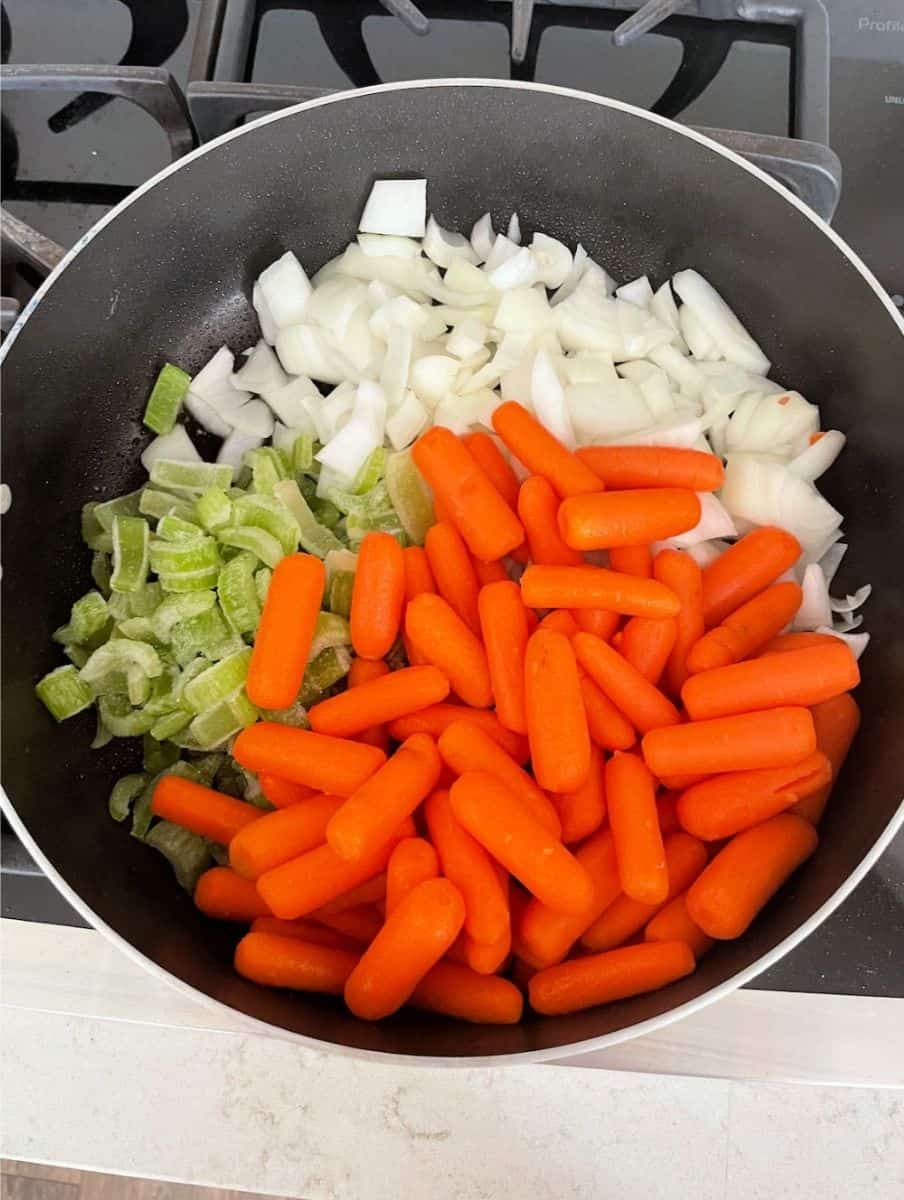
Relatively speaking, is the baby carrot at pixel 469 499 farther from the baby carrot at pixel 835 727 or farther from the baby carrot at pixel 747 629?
the baby carrot at pixel 835 727

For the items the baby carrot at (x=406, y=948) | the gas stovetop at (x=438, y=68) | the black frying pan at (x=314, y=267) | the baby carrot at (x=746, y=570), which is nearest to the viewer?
the baby carrot at (x=406, y=948)

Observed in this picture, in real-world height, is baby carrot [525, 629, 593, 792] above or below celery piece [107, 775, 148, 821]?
above

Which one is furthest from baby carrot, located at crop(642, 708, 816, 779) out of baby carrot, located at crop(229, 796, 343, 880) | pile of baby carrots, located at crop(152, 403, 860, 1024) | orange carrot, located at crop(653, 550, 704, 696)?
baby carrot, located at crop(229, 796, 343, 880)

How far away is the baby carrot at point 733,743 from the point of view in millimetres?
1006

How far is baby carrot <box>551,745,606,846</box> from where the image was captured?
106 centimetres

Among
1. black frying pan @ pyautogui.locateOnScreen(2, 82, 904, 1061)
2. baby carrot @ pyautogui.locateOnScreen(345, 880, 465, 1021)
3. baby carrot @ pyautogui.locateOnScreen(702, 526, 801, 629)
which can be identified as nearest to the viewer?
baby carrot @ pyautogui.locateOnScreen(345, 880, 465, 1021)

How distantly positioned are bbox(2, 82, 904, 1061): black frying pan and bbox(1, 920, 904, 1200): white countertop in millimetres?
119

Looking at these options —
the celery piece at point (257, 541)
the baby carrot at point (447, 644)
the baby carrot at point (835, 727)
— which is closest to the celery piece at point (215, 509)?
the celery piece at point (257, 541)

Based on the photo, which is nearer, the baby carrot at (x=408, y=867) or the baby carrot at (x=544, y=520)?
the baby carrot at (x=408, y=867)

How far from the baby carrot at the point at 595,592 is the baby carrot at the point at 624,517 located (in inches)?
1.6

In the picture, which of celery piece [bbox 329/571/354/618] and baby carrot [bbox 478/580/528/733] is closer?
baby carrot [bbox 478/580/528/733]

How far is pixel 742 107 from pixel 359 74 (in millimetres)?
520

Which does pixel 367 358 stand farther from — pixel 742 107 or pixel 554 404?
pixel 742 107

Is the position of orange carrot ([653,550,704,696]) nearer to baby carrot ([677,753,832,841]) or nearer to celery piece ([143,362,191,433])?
baby carrot ([677,753,832,841])
